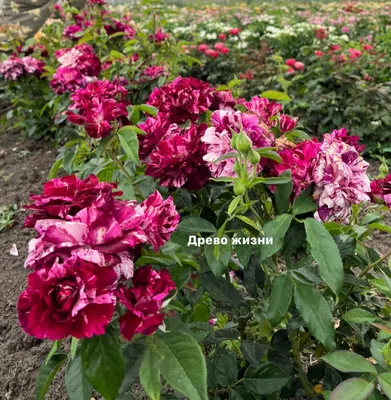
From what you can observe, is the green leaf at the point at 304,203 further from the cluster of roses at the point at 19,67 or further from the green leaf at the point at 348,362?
the cluster of roses at the point at 19,67

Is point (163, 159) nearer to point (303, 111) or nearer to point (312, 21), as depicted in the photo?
point (303, 111)

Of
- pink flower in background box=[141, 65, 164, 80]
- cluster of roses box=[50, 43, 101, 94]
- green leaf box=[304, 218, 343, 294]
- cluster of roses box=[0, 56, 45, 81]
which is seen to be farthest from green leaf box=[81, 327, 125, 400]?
cluster of roses box=[0, 56, 45, 81]

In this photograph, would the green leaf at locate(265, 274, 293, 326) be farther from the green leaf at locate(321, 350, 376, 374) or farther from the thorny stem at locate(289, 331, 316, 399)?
the thorny stem at locate(289, 331, 316, 399)

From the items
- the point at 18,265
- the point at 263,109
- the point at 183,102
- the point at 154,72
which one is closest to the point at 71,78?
the point at 154,72

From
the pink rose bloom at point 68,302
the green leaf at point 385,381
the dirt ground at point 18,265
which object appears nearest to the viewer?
the pink rose bloom at point 68,302

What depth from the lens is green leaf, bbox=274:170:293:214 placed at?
3.09ft

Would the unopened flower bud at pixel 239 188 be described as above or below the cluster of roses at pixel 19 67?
above

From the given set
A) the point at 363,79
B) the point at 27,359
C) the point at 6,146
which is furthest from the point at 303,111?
the point at 27,359

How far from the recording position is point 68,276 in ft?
2.20

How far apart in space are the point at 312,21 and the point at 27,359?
577 cm

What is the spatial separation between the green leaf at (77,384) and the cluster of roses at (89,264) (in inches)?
7.7

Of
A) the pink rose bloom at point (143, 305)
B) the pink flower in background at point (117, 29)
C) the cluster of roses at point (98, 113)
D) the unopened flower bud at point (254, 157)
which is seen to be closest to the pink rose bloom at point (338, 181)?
the unopened flower bud at point (254, 157)

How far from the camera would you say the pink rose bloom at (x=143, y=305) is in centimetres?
71

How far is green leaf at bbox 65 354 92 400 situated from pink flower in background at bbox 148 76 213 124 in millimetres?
595
